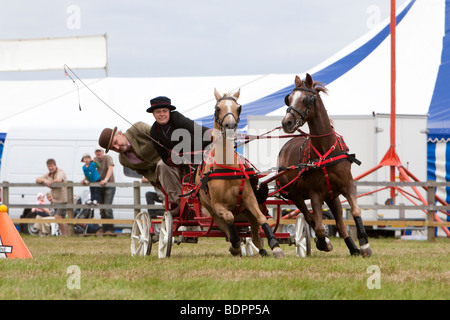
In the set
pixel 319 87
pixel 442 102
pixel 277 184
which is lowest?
pixel 277 184

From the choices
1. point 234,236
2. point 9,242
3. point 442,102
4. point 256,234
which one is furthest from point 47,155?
point 234,236

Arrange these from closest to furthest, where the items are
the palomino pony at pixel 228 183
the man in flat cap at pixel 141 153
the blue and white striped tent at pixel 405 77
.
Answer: the palomino pony at pixel 228 183 → the man in flat cap at pixel 141 153 → the blue and white striped tent at pixel 405 77

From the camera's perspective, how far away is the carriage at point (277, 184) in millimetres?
7891

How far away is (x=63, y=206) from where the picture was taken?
54.4 ft

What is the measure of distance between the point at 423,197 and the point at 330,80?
381 cm

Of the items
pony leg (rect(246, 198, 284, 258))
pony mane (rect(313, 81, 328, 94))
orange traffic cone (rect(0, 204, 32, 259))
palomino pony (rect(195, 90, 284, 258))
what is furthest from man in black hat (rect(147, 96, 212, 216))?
orange traffic cone (rect(0, 204, 32, 259))

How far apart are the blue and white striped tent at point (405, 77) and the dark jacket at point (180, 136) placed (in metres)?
7.89

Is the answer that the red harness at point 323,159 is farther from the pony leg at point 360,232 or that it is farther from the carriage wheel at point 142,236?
the carriage wheel at point 142,236

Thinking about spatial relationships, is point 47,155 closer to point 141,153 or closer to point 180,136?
point 141,153

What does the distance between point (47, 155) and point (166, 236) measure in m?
9.03

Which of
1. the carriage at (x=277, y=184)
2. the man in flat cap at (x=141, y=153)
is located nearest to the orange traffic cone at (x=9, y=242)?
the man in flat cap at (x=141, y=153)

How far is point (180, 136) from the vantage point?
8812mm
